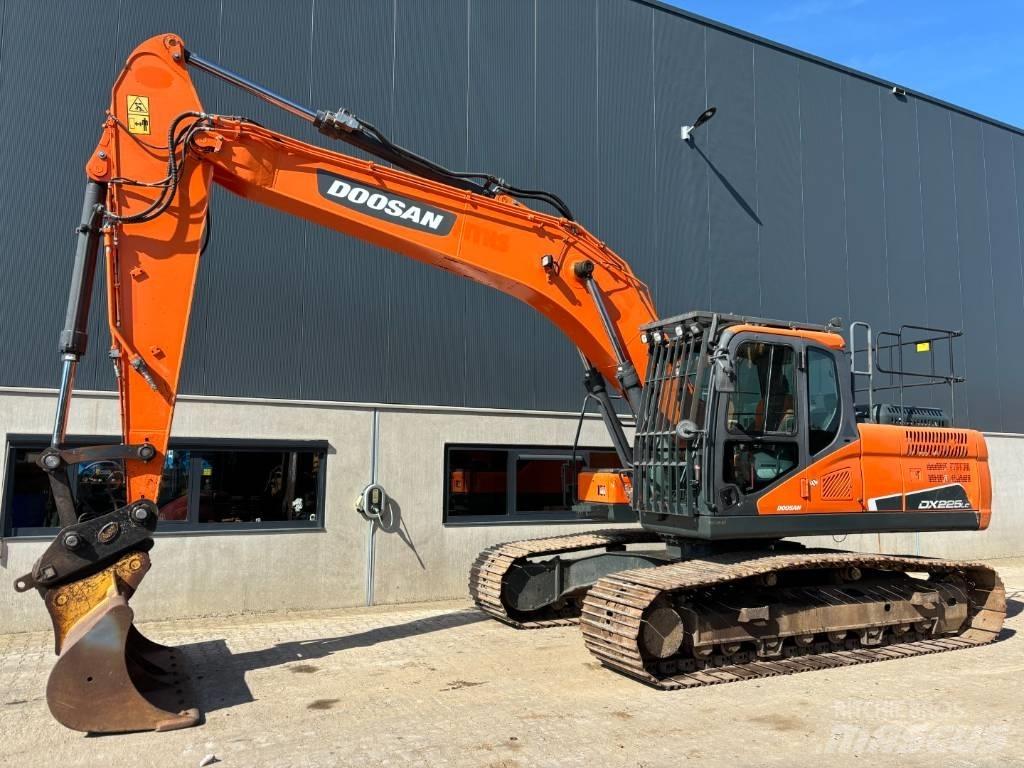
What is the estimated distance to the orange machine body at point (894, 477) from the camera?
283 inches

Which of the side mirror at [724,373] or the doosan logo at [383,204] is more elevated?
the doosan logo at [383,204]

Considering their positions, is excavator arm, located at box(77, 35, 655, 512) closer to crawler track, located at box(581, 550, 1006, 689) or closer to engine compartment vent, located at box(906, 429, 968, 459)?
crawler track, located at box(581, 550, 1006, 689)

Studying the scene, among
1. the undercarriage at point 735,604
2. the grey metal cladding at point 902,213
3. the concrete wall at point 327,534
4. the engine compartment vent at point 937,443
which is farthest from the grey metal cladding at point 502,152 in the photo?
the grey metal cladding at point 902,213

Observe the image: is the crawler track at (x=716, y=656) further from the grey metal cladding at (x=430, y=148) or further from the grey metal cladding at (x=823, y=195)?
the grey metal cladding at (x=823, y=195)

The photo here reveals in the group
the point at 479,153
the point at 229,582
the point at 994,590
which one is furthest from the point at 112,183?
the point at 994,590

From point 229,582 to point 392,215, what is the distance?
16.0 feet

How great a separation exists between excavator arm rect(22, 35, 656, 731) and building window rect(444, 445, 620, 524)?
3220mm

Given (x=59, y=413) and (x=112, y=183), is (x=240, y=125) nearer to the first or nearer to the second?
(x=112, y=183)

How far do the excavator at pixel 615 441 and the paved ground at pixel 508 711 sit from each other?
316 millimetres

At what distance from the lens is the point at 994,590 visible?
27.3 ft

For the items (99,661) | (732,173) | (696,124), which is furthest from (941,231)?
(99,661)

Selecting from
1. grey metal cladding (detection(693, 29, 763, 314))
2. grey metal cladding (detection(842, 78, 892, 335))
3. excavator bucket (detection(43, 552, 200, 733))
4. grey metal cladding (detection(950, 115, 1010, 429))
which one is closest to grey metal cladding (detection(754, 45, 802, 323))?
grey metal cladding (detection(693, 29, 763, 314))

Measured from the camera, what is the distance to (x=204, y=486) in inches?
361

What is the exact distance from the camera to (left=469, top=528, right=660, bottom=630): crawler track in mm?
8398
